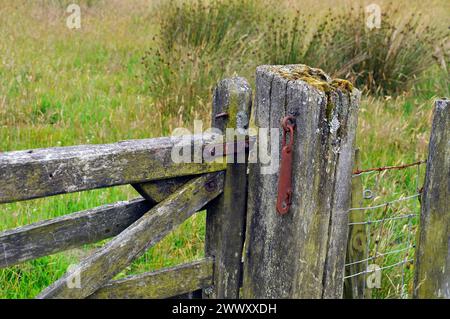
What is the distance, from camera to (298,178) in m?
1.90

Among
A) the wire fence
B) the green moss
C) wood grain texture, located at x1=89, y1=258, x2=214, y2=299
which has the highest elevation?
the green moss

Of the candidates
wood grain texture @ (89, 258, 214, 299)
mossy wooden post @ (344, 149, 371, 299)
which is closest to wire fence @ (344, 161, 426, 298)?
mossy wooden post @ (344, 149, 371, 299)

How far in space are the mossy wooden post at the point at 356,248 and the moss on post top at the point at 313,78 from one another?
2.09 ft

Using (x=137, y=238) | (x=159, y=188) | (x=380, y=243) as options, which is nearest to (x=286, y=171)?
(x=159, y=188)

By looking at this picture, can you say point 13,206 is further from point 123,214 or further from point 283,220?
point 283,220

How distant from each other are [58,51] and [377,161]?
14.1 feet

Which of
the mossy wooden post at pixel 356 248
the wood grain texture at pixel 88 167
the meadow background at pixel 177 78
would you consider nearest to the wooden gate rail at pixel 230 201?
the wood grain texture at pixel 88 167

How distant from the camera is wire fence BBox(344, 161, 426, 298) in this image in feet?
8.38

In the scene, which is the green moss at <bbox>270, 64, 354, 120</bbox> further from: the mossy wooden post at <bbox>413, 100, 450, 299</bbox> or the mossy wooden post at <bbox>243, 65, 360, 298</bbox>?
the mossy wooden post at <bbox>413, 100, 450, 299</bbox>

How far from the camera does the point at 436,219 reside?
7.38ft

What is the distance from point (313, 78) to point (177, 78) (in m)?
3.69

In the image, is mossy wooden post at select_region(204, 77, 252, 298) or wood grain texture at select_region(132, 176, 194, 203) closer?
wood grain texture at select_region(132, 176, 194, 203)

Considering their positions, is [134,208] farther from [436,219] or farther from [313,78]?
[436,219]

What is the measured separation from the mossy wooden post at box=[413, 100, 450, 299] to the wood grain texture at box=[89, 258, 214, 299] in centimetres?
81
